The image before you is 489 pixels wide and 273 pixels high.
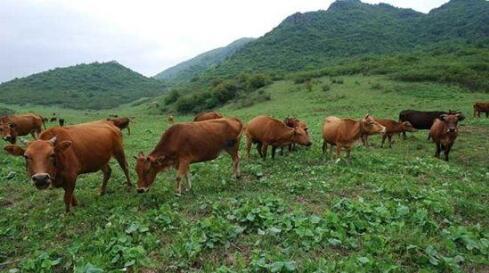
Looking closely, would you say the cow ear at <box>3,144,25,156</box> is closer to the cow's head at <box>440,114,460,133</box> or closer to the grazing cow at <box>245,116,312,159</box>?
the grazing cow at <box>245,116,312,159</box>

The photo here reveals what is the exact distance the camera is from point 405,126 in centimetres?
2516

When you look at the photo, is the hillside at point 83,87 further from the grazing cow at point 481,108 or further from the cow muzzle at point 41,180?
the cow muzzle at point 41,180

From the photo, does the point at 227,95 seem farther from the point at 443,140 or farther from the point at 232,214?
the point at 232,214

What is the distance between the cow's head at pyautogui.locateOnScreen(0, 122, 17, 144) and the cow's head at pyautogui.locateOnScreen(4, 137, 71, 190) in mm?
15062

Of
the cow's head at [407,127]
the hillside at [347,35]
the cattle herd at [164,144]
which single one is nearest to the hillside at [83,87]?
the hillside at [347,35]

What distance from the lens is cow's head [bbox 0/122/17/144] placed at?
956 inches

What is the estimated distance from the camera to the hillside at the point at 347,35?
103 meters

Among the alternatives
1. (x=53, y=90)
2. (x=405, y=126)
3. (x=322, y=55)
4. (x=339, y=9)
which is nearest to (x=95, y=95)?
(x=53, y=90)

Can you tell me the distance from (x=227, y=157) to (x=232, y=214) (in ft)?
30.8

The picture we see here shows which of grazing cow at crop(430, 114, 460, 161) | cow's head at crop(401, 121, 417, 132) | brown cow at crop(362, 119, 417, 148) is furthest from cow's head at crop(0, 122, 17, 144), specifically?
grazing cow at crop(430, 114, 460, 161)

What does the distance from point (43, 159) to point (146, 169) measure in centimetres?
284

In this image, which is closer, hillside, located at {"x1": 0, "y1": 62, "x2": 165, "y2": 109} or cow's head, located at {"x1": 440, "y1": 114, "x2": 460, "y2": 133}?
cow's head, located at {"x1": 440, "y1": 114, "x2": 460, "y2": 133}

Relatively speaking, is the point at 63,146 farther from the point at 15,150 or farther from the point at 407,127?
the point at 407,127

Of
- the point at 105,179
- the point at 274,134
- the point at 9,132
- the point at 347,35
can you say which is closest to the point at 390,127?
the point at 274,134
